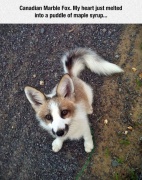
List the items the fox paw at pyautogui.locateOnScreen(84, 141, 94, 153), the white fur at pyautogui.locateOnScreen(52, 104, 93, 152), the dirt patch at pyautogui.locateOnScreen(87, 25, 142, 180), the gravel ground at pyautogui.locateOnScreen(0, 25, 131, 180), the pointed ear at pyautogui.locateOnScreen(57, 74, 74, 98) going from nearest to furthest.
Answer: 1. the pointed ear at pyautogui.locateOnScreen(57, 74, 74, 98)
2. the white fur at pyautogui.locateOnScreen(52, 104, 93, 152)
3. the dirt patch at pyautogui.locateOnScreen(87, 25, 142, 180)
4. the fox paw at pyautogui.locateOnScreen(84, 141, 94, 153)
5. the gravel ground at pyautogui.locateOnScreen(0, 25, 131, 180)

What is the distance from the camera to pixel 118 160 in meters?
3.79

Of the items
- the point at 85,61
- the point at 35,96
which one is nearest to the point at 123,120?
the point at 85,61

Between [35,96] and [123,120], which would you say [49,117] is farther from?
[123,120]

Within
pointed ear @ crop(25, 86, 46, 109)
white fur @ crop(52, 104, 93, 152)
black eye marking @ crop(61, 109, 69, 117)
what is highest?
pointed ear @ crop(25, 86, 46, 109)

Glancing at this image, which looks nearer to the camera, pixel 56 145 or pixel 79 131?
pixel 79 131

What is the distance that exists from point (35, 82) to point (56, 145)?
0.90 meters

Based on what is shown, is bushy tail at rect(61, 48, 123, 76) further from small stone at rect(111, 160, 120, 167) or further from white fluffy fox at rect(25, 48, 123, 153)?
small stone at rect(111, 160, 120, 167)

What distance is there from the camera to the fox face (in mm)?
3154

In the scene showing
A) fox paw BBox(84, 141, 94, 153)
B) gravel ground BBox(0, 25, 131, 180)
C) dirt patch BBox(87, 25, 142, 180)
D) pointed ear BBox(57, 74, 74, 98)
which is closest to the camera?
pointed ear BBox(57, 74, 74, 98)

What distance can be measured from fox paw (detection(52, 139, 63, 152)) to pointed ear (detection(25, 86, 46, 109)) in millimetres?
756

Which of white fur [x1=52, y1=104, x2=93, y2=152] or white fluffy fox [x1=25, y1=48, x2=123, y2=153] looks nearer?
white fluffy fox [x1=25, y1=48, x2=123, y2=153]

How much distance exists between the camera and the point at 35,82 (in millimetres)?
4371

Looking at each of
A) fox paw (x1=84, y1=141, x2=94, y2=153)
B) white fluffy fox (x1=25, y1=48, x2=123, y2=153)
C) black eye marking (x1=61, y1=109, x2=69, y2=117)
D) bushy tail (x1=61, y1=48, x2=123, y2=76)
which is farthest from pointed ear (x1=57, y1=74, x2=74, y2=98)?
fox paw (x1=84, y1=141, x2=94, y2=153)
